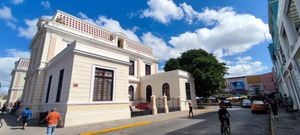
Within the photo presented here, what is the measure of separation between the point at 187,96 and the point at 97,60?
45.6ft

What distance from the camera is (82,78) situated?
10.3m

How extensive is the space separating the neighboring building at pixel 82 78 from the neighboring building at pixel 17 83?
14.1 meters

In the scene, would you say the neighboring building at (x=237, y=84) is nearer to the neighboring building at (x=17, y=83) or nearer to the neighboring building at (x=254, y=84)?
the neighboring building at (x=254, y=84)

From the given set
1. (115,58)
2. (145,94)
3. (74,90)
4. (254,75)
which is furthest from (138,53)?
(254,75)

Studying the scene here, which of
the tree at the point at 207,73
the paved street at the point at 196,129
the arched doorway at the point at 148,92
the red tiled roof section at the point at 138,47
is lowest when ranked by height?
the paved street at the point at 196,129

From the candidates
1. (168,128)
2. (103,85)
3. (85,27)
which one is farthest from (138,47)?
(168,128)

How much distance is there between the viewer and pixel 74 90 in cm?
972

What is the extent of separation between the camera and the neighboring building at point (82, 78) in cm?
995

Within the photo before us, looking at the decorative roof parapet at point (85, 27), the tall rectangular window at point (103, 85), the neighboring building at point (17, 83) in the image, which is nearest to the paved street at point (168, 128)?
the tall rectangular window at point (103, 85)

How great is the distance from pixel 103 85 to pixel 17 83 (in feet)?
97.8

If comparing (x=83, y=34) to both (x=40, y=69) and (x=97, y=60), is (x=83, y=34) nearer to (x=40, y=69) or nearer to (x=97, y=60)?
(x=40, y=69)

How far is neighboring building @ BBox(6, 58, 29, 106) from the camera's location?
28.9 m

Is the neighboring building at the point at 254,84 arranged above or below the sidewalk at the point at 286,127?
above

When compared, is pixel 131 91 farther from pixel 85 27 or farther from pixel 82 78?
pixel 82 78
